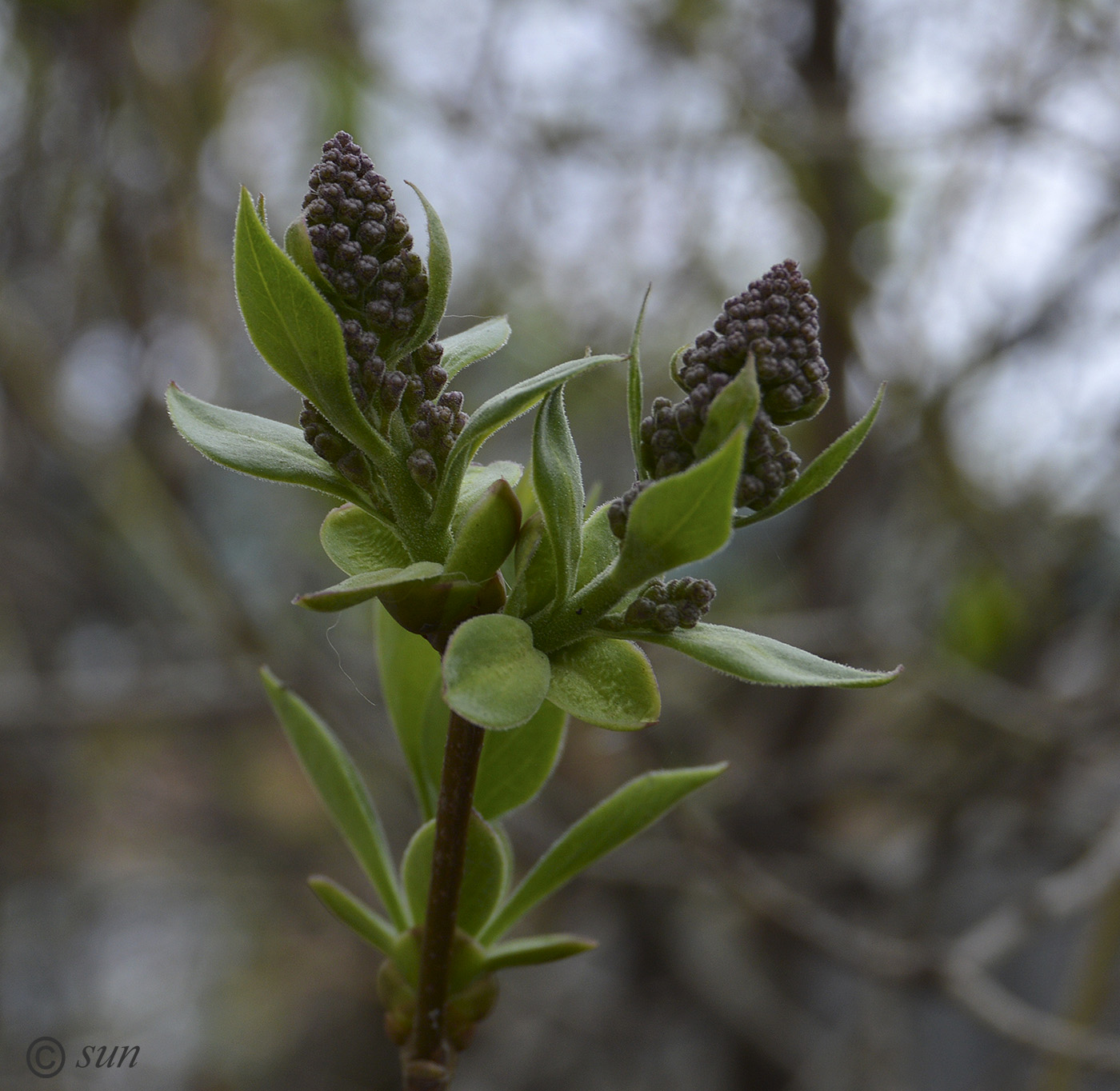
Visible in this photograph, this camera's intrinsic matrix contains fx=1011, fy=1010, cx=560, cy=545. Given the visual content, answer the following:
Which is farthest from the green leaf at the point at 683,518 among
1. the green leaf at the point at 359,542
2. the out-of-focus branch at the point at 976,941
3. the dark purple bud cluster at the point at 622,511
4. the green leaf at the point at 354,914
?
the out-of-focus branch at the point at 976,941

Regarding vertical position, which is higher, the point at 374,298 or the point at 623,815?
the point at 374,298

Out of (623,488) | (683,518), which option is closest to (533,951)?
(683,518)

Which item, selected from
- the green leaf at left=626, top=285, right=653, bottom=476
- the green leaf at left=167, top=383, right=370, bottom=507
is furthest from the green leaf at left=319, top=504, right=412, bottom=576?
the green leaf at left=626, top=285, right=653, bottom=476

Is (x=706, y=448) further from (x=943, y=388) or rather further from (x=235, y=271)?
(x=943, y=388)

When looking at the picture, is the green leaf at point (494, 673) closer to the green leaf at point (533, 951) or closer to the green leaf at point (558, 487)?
the green leaf at point (558, 487)

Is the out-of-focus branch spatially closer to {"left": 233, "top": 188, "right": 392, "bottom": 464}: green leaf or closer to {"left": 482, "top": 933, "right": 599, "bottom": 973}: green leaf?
{"left": 482, "top": 933, "right": 599, "bottom": 973}: green leaf

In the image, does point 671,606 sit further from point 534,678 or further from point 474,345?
point 474,345
